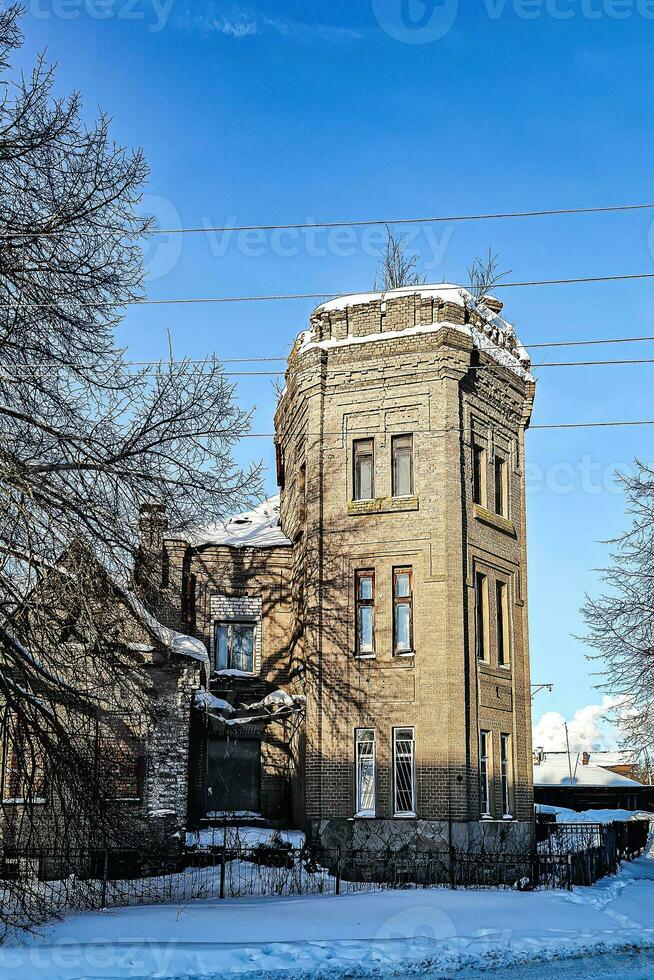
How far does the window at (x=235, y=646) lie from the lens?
1137 inches

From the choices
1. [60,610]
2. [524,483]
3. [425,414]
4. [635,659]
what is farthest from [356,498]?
[60,610]

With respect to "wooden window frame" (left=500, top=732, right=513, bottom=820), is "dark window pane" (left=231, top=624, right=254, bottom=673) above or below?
above

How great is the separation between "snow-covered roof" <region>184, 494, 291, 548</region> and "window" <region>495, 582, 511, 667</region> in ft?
19.3

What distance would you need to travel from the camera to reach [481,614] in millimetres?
26922

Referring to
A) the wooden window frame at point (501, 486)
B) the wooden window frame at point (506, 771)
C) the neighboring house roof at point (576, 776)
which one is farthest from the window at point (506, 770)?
the neighboring house roof at point (576, 776)

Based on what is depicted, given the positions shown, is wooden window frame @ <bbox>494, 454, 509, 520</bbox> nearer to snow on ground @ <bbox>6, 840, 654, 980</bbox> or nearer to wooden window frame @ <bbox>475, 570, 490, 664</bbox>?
wooden window frame @ <bbox>475, 570, 490, 664</bbox>

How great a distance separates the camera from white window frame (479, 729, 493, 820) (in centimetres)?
2539

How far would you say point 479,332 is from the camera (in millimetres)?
27328

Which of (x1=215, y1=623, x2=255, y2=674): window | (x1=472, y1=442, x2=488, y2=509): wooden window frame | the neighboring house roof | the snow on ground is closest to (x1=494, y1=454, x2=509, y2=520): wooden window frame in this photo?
(x1=472, y1=442, x2=488, y2=509): wooden window frame

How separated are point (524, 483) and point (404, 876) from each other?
37.2 feet

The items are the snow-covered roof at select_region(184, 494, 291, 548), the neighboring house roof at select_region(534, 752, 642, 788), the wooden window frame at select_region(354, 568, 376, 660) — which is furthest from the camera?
the neighboring house roof at select_region(534, 752, 642, 788)

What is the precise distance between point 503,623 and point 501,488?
358 centimetres

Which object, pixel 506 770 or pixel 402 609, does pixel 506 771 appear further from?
pixel 402 609

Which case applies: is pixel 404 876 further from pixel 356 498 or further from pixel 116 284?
pixel 116 284
